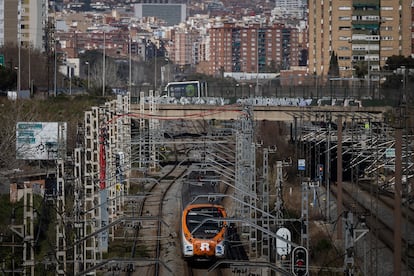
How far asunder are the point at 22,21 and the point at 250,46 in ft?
137

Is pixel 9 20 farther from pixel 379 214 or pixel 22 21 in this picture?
pixel 379 214

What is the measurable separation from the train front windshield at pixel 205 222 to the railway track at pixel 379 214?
6.47ft

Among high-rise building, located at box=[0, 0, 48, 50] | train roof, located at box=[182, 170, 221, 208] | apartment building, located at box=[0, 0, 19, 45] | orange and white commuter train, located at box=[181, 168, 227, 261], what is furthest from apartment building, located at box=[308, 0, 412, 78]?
orange and white commuter train, located at box=[181, 168, 227, 261]

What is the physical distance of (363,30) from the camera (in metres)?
54.3

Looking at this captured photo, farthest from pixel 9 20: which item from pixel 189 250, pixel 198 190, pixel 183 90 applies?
pixel 189 250

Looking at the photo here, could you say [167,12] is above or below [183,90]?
above

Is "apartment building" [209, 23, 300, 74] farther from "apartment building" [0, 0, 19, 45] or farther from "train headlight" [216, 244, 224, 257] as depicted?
"train headlight" [216, 244, 224, 257]

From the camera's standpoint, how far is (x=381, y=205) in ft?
71.8

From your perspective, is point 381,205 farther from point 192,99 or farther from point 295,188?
point 192,99

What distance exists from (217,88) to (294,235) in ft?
75.1

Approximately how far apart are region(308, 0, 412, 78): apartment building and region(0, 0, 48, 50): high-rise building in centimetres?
2034

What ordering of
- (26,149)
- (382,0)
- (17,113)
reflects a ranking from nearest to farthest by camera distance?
(26,149), (17,113), (382,0)

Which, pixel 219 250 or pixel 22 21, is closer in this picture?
pixel 219 250

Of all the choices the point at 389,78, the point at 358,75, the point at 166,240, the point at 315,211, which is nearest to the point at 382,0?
the point at 358,75
